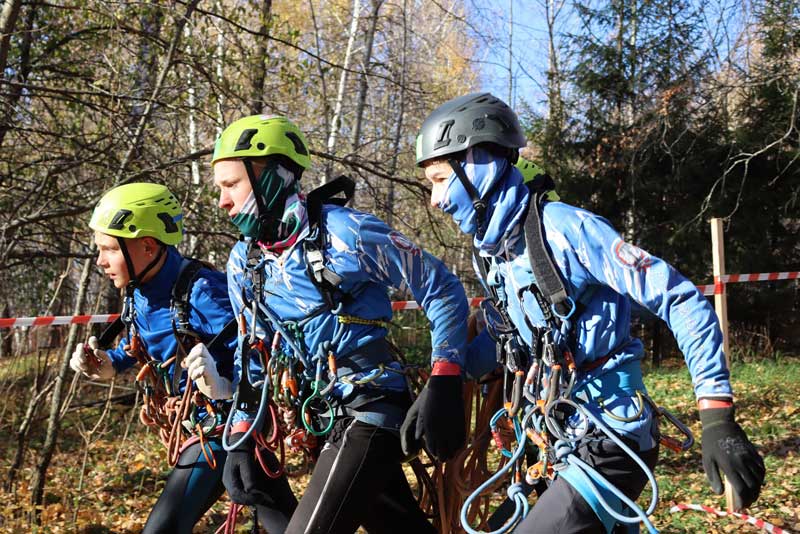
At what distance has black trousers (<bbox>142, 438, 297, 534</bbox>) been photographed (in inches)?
125

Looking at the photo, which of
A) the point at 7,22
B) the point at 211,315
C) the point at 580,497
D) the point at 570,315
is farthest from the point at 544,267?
the point at 7,22

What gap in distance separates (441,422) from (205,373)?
1103mm

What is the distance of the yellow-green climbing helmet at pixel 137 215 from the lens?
3543mm

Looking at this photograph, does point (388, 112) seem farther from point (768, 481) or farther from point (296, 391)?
point (296, 391)

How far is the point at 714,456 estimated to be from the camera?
1940 millimetres

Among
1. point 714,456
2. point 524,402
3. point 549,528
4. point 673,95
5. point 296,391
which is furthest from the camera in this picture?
point 673,95

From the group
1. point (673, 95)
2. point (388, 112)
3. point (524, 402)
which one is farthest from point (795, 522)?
point (388, 112)

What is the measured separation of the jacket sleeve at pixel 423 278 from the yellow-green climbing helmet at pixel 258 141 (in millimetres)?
522

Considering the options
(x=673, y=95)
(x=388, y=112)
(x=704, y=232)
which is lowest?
(x=704, y=232)

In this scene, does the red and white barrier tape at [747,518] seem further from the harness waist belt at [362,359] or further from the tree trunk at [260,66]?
the tree trunk at [260,66]

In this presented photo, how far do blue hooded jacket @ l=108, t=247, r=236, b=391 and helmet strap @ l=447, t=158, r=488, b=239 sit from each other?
57.3 inches

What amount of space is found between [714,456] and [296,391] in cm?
156

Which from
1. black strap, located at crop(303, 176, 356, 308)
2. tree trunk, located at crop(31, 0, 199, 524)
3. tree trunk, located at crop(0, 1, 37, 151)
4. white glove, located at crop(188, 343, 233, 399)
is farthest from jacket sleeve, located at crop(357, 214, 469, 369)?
tree trunk, located at crop(0, 1, 37, 151)

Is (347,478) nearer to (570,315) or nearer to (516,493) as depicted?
(516,493)
